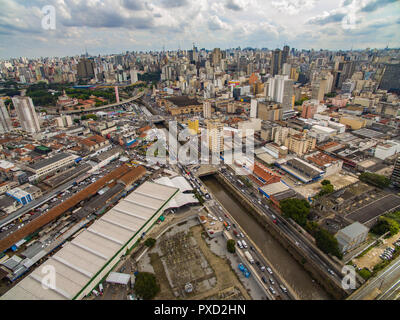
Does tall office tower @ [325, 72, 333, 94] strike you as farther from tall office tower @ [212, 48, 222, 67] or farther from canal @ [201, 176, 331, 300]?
canal @ [201, 176, 331, 300]

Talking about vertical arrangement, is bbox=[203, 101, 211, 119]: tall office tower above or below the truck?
above

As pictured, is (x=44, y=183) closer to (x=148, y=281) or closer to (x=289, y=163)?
(x=148, y=281)

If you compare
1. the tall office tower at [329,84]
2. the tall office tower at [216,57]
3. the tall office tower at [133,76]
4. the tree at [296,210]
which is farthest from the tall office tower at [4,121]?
the tall office tower at [216,57]

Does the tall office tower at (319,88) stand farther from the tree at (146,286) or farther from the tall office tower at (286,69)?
the tree at (146,286)

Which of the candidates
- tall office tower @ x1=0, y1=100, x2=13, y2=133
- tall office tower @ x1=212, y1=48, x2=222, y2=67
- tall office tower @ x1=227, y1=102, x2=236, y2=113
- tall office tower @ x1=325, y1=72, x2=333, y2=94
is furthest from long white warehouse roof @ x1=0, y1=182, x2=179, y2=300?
tall office tower @ x1=212, y1=48, x2=222, y2=67

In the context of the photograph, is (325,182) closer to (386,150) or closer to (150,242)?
(386,150)

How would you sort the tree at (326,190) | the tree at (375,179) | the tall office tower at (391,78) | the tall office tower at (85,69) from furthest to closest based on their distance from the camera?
1. the tall office tower at (85,69)
2. the tall office tower at (391,78)
3. the tree at (375,179)
4. the tree at (326,190)
